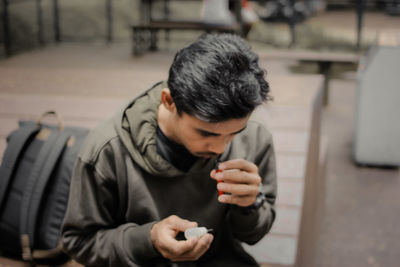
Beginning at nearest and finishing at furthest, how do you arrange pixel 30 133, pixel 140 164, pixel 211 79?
pixel 211 79
pixel 140 164
pixel 30 133

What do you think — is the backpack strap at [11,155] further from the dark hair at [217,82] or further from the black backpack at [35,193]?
the dark hair at [217,82]

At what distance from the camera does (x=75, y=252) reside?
5.65ft

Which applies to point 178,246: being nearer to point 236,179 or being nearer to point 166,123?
point 236,179

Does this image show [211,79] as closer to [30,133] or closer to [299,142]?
[30,133]

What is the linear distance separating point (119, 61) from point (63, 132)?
5.64 m

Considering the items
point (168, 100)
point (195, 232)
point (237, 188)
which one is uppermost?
point (168, 100)

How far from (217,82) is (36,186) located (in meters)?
1.00

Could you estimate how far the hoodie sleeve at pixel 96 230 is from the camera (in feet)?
5.43

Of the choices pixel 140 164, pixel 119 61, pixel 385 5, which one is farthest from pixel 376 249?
pixel 385 5

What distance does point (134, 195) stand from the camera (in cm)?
172

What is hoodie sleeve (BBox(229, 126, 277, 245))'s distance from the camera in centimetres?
177

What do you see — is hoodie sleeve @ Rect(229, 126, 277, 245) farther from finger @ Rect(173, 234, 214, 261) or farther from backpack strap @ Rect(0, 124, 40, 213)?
backpack strap @ Rect(0, 124, 40, 213)

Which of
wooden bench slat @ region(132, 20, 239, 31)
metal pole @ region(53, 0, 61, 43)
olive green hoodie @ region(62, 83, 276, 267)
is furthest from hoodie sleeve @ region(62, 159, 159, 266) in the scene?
metal pole @ region(53, 0, 61, 43)

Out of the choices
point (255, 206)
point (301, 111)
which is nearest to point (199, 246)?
point (255, 206)
